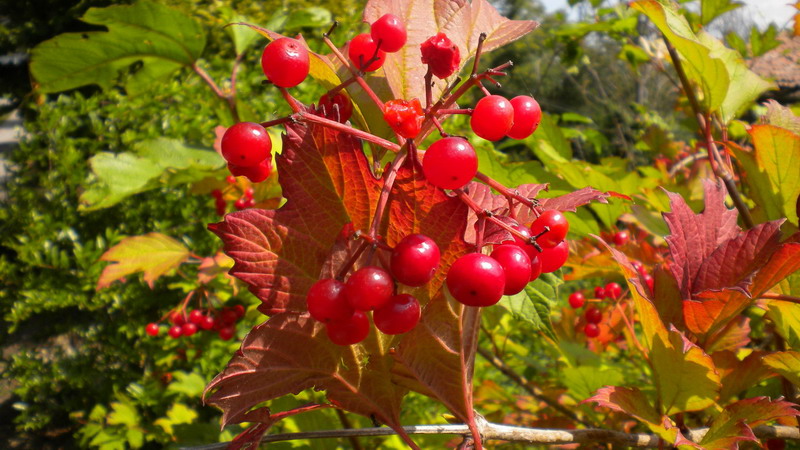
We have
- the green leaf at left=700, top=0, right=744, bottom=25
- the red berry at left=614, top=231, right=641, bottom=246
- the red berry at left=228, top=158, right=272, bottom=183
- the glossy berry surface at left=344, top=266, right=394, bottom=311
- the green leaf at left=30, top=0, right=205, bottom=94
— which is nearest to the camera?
the glossy berry surface at left=344, top=266, right=394, bottom=311

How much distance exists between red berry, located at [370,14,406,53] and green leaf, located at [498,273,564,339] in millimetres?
447

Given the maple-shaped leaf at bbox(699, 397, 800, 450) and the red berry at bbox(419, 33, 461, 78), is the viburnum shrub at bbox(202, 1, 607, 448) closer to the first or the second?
the red berry at bbox(419, 33, 461, 78)

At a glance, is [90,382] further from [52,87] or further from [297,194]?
[297,194]

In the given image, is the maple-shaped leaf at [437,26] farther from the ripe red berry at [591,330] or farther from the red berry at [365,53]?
the ripe red berry at [591,330]

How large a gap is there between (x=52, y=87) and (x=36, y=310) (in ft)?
7.36

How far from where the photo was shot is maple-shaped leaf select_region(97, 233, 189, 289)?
1648 millimetres

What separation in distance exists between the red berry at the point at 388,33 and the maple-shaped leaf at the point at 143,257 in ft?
4.38

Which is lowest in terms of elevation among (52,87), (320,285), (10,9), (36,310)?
(36,310)

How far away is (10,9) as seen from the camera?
4809mm

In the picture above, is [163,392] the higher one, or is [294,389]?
[294,389]

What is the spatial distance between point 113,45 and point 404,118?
105 centimetres

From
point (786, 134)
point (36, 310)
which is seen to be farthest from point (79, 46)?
point (36, 310)

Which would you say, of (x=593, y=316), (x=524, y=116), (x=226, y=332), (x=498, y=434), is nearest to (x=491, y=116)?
(x=524, y=116)

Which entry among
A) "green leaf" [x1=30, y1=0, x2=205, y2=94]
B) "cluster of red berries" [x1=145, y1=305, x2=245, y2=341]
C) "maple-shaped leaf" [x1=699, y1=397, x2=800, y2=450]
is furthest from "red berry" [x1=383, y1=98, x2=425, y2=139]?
"cluster of red berries" [x1=145, y1=305, x2=245, y2=341]
